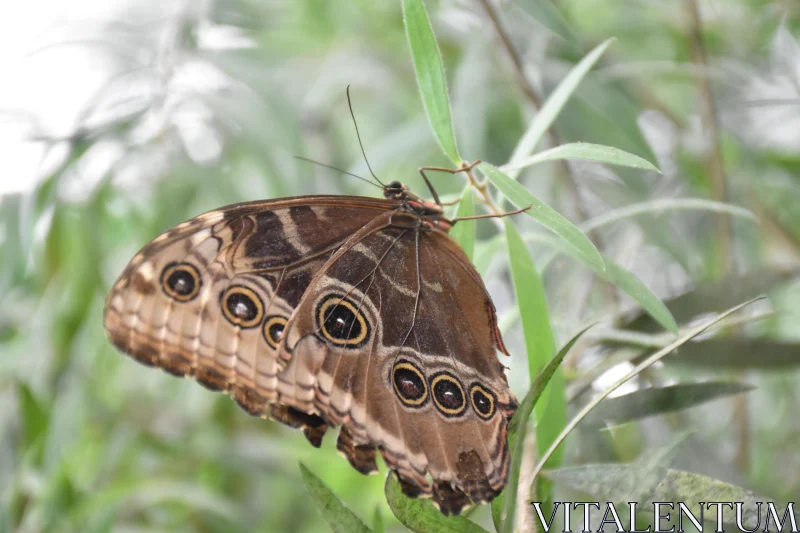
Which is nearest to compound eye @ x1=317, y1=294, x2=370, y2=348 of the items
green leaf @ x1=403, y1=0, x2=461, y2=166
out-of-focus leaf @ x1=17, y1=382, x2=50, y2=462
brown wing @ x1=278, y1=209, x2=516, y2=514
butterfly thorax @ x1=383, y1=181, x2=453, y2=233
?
brown wing @ x1=278, y1=209, x2=516, y2=514

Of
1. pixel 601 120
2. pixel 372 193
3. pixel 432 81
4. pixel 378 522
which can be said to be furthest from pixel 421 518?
pixel 372 193

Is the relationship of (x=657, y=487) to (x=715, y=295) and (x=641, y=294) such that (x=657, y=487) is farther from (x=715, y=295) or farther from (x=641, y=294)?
(x=715, y=295)

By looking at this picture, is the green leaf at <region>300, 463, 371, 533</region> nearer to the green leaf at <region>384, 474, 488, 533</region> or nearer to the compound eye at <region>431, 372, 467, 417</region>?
the green leaf at <region>384, 474, 488, 533</region>

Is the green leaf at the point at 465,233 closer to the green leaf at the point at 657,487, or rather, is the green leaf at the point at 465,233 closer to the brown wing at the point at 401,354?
the brown wing at the point at 401,354

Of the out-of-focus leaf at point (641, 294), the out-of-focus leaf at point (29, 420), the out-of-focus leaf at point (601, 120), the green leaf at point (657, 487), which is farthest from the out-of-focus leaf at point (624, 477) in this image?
the out-of-focus leaf at point (29, 420)

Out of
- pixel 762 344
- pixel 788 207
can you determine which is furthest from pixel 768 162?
pixel 762 344

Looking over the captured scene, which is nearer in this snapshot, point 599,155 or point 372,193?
point 599,155

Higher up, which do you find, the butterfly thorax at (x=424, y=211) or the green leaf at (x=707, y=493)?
the butterfly thorax at (x=424, y=211)
